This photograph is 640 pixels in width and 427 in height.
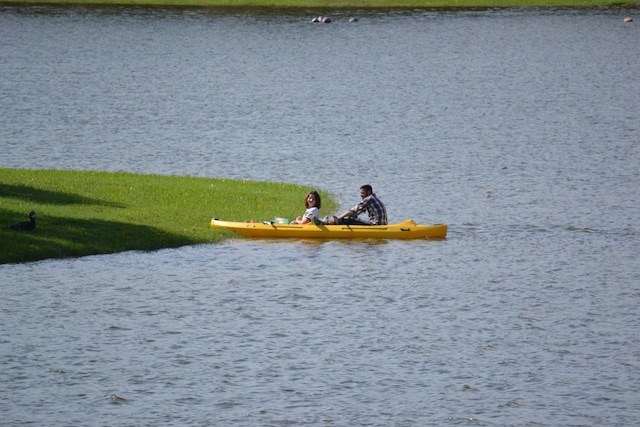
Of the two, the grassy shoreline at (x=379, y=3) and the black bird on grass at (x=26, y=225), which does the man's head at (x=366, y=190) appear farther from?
the grassy shoreline at (x=379, y=3)

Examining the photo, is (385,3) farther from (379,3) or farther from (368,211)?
(368,211)

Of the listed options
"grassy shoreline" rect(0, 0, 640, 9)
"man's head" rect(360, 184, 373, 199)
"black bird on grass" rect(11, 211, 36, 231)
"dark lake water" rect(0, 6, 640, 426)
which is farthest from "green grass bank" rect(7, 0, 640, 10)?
"black bird on grass" rect(11, 211, 36, 231)

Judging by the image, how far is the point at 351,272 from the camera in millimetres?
32312

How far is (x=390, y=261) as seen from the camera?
33.3 meters

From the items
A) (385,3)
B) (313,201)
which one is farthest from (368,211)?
(385,3)

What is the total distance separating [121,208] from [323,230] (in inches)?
249

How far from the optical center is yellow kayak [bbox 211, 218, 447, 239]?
34594 mm

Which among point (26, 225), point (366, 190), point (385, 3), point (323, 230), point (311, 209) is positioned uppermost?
point (385, 3)

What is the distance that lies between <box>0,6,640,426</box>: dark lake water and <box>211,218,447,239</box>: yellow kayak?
13.8 inches

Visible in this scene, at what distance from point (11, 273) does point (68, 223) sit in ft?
10.7

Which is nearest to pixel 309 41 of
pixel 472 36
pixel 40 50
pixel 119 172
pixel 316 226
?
pixel 472 36

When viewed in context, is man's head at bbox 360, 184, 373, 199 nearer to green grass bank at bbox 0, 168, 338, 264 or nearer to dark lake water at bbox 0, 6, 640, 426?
dark lake water at bbox 0, 6, 640, 426

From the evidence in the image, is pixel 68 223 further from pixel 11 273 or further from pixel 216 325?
pixel 216 325

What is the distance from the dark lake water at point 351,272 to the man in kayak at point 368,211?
2.70 feet
